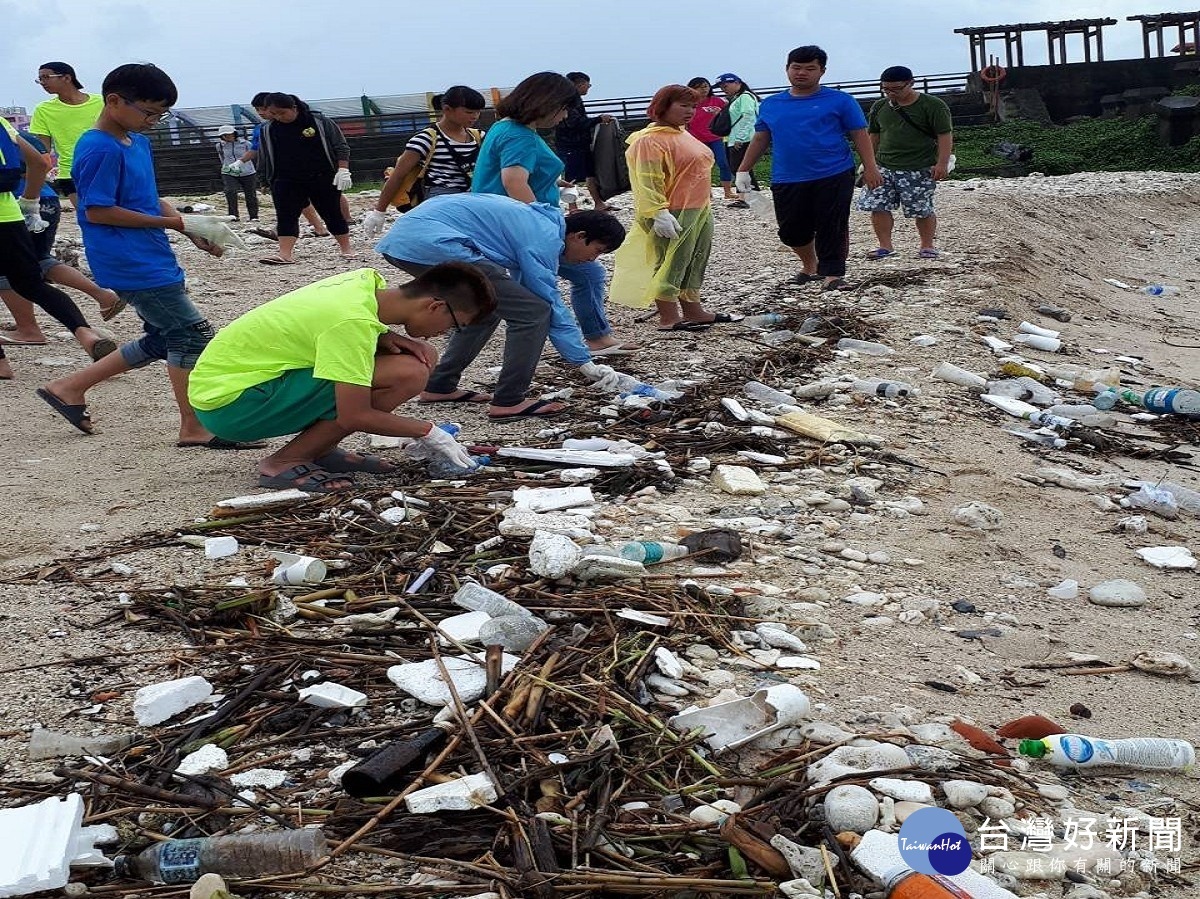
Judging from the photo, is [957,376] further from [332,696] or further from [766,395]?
[332,696]

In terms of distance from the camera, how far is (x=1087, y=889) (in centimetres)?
209

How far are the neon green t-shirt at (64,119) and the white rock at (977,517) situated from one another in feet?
21.4

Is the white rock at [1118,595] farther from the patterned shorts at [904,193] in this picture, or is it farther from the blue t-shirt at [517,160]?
the patterned shorts at [904,193]

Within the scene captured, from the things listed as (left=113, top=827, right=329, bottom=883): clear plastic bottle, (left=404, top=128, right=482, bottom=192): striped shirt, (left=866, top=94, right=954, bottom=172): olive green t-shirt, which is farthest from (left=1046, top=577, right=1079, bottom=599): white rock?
(left=866, top=94, right=954, bottom=172): olive green t-shirt

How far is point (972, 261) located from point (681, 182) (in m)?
3.27

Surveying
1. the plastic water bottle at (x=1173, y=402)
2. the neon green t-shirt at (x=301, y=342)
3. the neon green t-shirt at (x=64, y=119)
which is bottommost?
the plastic water bottle at (x=1173, y=402)

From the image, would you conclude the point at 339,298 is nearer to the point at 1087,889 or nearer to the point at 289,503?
the point at 289,503

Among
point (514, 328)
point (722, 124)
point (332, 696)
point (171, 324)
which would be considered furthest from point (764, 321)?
point (722, 124)

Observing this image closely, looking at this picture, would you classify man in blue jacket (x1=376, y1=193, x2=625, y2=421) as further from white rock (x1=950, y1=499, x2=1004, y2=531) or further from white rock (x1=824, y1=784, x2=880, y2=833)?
white rock (x1=824, y1=784, x2=880, y2=833)

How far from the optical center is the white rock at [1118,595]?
3484 mm

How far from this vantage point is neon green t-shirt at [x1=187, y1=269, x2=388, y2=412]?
402 cm

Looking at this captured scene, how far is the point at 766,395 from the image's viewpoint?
17.8 feet

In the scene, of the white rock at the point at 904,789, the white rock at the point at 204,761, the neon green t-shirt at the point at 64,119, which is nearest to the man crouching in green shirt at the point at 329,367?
the white rock at the point at 204,761

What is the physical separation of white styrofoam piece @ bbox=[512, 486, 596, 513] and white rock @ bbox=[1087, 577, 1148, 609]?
64.2 inches
